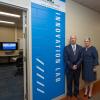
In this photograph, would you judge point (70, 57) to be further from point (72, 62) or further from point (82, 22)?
point (82, 22)

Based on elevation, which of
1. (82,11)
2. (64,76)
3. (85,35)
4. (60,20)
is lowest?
(64,76)

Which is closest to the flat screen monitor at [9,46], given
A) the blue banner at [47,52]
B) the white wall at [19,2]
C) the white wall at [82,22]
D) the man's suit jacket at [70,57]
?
the white wall at [82,22]

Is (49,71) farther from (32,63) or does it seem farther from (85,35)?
(85,35)

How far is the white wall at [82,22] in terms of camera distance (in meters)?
3.90

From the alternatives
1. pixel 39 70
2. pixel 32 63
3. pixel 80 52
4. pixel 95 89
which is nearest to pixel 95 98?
pixel 95 89

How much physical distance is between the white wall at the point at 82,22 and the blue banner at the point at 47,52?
1.04 feet

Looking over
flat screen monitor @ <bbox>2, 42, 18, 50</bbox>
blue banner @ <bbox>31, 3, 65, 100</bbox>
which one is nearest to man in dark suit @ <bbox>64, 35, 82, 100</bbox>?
blue banner @ <bbox>31, 3, 65, 100</bbox>

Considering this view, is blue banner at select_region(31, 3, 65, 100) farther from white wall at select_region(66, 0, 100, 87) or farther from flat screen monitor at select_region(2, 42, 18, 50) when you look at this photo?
flat screen monitor at select_region(2, 42, 18, 50)

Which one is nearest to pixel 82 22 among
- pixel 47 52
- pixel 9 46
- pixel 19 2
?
pixel 47 52

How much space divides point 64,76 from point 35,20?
→ 171 cm

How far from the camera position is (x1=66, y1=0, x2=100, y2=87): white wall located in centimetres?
390

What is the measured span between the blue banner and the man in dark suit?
167mm

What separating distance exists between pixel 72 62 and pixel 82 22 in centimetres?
149

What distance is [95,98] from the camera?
3.71m
